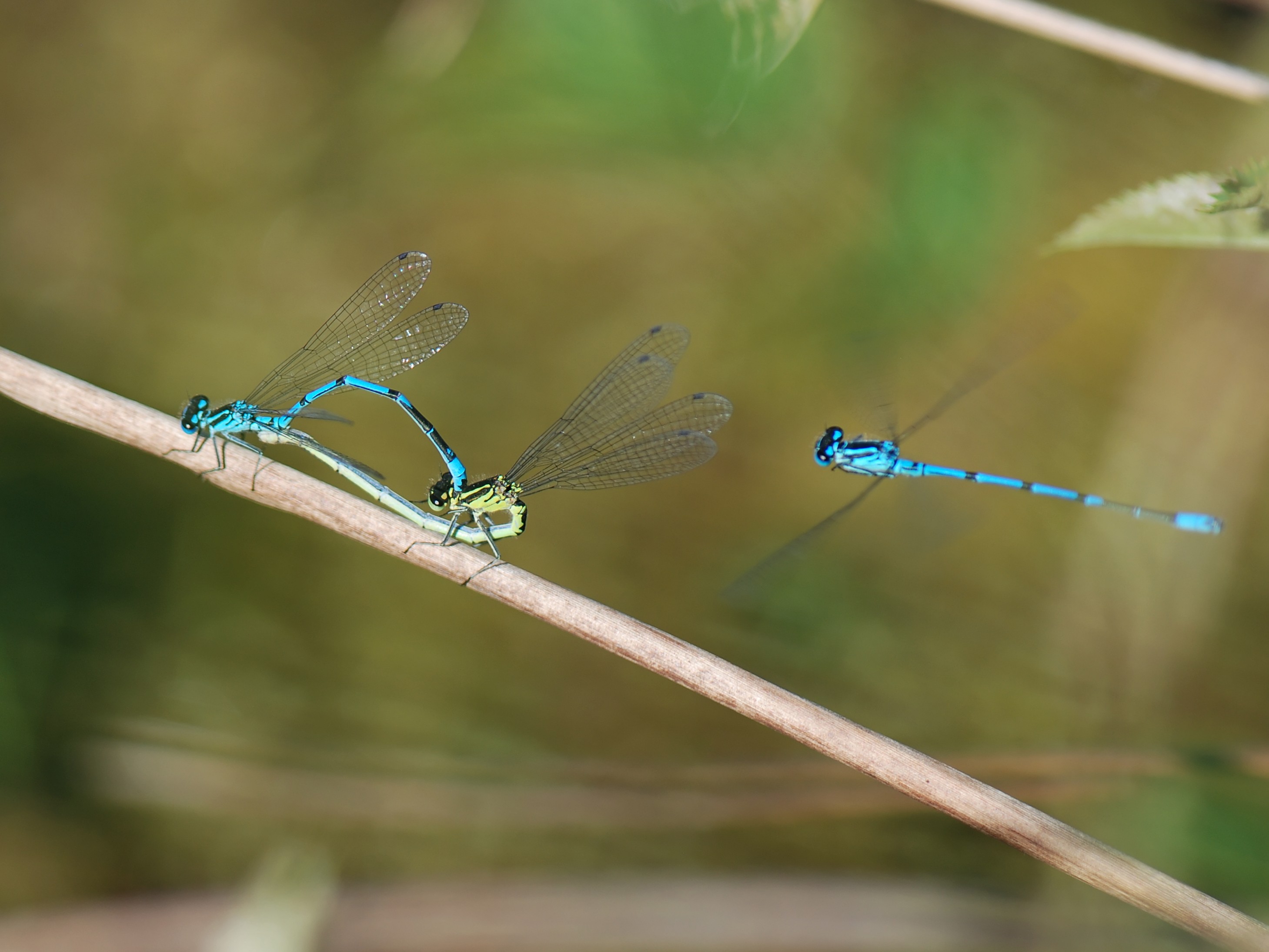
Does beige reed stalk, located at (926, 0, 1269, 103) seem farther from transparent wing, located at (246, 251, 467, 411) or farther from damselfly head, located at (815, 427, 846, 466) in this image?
transparent wing, located at (246, 251, 467, 411)

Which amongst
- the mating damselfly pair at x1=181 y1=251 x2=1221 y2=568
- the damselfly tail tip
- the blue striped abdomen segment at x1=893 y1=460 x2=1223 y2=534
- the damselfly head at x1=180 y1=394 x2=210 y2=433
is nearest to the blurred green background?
the blue striped abdomen segment at x1=893 y1=460 x2=1223 y2=534

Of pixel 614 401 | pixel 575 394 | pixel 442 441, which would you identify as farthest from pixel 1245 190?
pixel 575 394

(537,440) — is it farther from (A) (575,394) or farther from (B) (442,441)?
(A) (575,394)

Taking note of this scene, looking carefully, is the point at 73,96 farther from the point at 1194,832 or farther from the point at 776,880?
the point at 1194,832

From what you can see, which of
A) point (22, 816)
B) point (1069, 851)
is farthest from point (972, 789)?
point (22, 816)

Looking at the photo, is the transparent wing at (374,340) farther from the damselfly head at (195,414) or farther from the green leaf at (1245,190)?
the green leaf at (1245,190)

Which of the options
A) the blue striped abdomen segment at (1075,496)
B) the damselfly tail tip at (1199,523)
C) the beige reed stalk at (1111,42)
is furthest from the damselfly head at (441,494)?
the damselfly tail tip at (1199,523)
